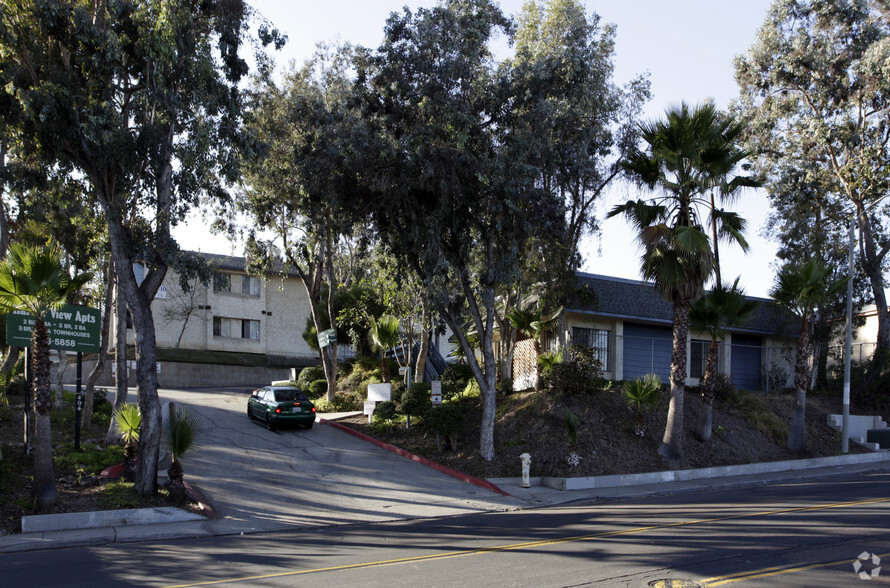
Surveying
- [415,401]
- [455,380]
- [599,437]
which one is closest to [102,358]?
[415,401]

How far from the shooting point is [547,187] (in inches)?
763

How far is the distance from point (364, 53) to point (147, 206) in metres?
6.89

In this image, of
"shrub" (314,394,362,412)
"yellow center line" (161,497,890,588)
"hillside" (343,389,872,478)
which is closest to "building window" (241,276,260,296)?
"shrub" (314,394,362,412)

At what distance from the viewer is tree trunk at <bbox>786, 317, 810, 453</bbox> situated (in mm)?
20750

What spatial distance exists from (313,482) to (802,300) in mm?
15515

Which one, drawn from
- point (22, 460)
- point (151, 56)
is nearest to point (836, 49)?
point (151, 56)

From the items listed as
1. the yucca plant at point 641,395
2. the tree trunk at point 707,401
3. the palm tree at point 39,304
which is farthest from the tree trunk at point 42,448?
the tree trunk at point 707,401

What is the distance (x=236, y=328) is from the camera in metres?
43.4

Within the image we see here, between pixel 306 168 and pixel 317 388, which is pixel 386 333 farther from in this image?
pixel 306 168

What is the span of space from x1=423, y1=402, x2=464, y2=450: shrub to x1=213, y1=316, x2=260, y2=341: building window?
88.8 feet

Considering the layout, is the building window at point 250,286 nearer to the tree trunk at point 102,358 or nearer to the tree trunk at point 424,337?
the tree trunk at point 424,337

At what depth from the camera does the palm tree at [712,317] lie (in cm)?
2000

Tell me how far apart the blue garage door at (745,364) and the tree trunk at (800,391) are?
796 cm

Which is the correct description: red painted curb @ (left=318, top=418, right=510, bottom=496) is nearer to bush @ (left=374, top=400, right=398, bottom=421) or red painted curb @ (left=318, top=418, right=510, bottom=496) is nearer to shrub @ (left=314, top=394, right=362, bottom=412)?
bush @ (left=374, top=400, right=398, bottom=421)
